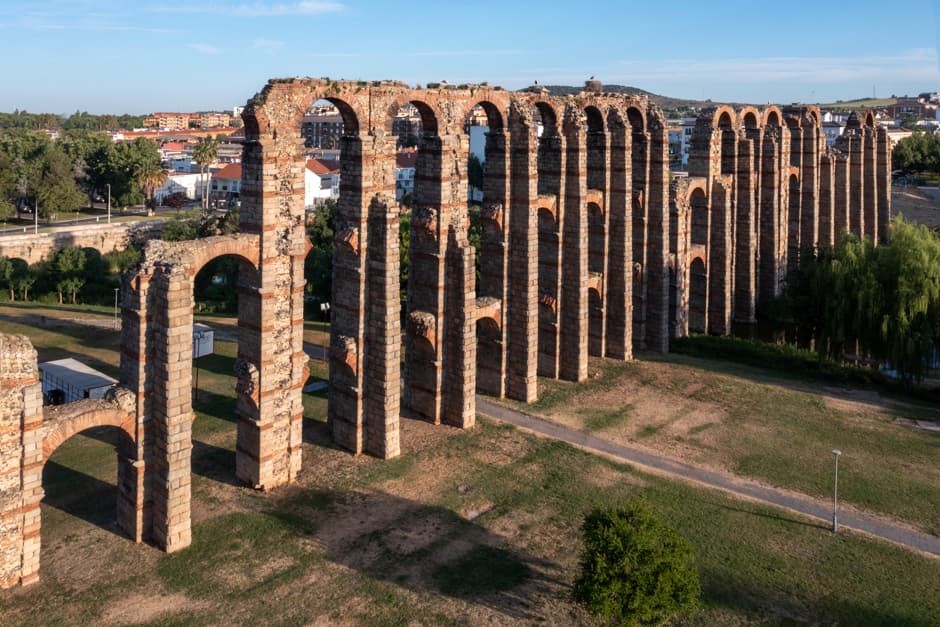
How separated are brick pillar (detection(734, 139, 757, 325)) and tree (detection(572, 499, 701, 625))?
34.2 metres

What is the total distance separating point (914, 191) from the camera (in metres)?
92.6

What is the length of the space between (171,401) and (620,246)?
24.1 meters

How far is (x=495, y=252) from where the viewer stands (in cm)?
3294

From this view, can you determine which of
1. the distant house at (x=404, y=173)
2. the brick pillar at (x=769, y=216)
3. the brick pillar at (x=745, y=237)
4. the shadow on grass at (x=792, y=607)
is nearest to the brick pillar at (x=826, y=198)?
the brick pillar at (x=769, y=216)

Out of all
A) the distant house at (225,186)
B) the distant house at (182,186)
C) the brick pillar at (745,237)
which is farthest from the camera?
the distant house at (182,186)

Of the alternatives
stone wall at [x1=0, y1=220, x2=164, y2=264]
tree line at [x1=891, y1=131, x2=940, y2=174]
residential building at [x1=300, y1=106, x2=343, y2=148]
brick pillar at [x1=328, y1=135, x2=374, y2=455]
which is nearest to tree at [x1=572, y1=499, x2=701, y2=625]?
brick pillar at [x1=328, y1=135, x2=374, y2=455]

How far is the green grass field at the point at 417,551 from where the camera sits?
18.6 metres

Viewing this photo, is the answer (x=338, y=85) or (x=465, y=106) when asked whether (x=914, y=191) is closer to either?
(x=465, y=106)

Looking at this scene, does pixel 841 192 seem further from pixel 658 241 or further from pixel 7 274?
pixel 7 274

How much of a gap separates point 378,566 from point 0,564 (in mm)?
8862

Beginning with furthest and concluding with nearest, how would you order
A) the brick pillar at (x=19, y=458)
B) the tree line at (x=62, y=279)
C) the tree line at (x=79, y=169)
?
the tree line at (x=79, y=169) < the tree line at (x=62, y=279) < the brick pillar at (x=19, y=458)

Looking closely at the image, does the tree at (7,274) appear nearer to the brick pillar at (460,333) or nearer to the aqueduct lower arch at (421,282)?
the aqueduct lower arch at (421,282)

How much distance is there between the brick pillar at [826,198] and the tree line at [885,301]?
18.4 metres

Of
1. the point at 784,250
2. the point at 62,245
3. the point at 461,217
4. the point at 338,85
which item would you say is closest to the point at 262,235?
the point at 338,85
